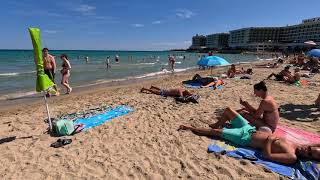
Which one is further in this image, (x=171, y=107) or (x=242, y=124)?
(x=171, y=107)

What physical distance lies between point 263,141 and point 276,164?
19.7 inches

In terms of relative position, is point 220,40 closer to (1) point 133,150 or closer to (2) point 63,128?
(2) point 63,128

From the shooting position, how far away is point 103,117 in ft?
21.9

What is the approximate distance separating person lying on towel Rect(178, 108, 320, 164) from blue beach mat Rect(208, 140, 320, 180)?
9cm

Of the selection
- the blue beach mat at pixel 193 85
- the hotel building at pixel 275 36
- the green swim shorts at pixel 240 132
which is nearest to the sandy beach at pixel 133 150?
the green swim shorts at pixel 240 132

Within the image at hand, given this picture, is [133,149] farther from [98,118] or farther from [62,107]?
[62,107]

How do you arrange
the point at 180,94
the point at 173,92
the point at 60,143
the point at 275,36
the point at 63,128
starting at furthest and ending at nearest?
the point at 275,36 < the point at 173,92 < the point at 180,94 < the point at 63,128 < the point at 60,143

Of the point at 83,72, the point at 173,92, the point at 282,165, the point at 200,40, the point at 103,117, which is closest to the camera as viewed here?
the point at 282,165

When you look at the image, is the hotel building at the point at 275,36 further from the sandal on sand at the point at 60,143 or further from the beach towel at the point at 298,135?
the sandal on sand at the point at 60,143

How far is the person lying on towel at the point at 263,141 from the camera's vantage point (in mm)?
4168

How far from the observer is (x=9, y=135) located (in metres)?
5.47

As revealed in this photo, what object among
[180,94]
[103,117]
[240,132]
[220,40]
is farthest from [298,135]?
[220,40]

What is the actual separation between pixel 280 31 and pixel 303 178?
125493 mm

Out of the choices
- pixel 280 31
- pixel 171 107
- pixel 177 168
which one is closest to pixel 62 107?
pixel 171 107
